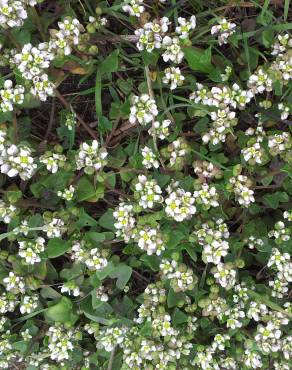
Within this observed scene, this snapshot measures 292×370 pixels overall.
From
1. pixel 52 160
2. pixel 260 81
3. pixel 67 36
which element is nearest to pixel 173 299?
pixel 52 160

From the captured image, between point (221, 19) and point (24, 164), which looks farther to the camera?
point (221, 19)

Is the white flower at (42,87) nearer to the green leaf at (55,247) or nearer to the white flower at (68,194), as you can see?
the white flower at (68,194)

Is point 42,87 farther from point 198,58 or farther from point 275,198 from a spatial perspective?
point 275,198

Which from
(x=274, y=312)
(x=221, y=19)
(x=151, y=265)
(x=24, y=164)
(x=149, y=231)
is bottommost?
(x=274, y=312)

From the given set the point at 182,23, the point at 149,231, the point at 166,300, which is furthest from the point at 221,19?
the point at 166,300

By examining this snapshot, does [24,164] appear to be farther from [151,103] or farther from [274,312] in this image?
[274,312]

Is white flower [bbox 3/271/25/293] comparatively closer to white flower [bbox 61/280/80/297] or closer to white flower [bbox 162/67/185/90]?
white flower [bbox 61/280/80/297]

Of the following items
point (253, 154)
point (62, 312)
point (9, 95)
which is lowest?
point (62, 312)
